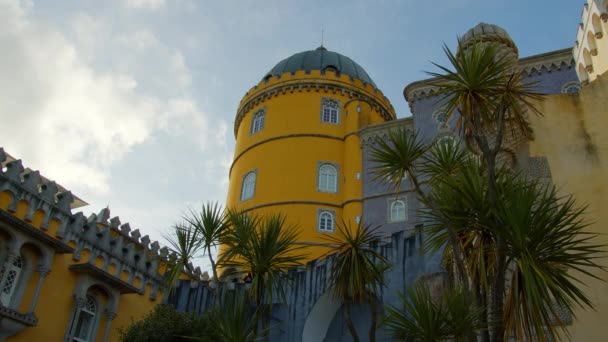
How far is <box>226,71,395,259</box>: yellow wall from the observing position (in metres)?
25.9

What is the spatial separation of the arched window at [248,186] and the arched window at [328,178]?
325 cm

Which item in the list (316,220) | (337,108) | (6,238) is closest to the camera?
(6,238)

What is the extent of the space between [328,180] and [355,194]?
156 cm

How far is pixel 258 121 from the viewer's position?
1166 inches

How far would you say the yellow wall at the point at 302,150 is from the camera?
1019 inches

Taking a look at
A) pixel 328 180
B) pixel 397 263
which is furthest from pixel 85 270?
pixel 328 180

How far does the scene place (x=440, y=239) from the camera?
911 cm

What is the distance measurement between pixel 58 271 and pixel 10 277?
1.27 meters

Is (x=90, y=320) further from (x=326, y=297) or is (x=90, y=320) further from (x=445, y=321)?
(x=445, y=321)

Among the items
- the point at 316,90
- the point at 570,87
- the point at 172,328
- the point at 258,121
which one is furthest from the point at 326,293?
the point at 258,121

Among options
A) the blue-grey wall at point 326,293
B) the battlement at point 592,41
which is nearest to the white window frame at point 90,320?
the blue-grey wall at point 326,293

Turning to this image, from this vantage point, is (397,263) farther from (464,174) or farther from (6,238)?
(6,238)

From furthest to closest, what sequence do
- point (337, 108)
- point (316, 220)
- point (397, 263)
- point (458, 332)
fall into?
1. point (337, 108)
2. point (316, 220)
3. point (397, 263)
4. point (458, 332)

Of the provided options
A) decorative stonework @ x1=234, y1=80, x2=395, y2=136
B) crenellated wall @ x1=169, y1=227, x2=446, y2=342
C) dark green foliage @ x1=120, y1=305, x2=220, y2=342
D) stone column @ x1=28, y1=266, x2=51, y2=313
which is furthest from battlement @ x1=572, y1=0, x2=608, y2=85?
decorative stonework @ x1=234, y1=80, x2=395, y2=136
